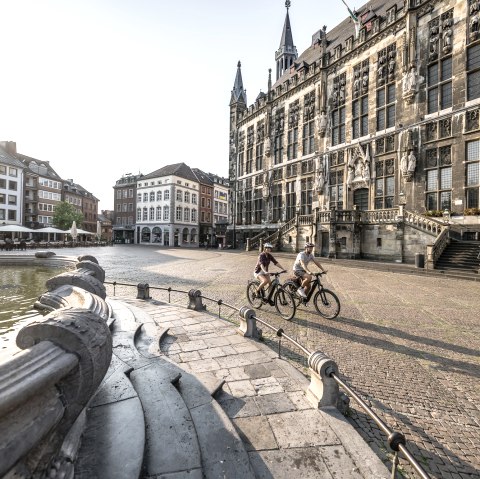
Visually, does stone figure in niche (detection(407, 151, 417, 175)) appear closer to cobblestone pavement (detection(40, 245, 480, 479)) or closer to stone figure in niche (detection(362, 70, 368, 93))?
stone figure in niche (detection(362, 70, 368, 93))

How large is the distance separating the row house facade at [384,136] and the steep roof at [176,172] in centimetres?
2818

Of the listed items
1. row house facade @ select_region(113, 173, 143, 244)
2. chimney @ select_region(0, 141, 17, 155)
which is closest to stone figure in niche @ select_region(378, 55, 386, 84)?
row house facade @ select_region(113, 173, 143, 244)

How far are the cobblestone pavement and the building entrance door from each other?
1401 centimetres

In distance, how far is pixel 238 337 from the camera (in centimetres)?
526

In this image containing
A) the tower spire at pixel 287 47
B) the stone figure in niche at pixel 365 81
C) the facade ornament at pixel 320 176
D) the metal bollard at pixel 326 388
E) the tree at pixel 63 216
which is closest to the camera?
the metal bollard at pixel 326 388

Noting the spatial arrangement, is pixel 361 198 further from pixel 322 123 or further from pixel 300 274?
pixel 300 274

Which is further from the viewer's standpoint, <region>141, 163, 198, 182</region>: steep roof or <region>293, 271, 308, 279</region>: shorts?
<region>141, 163, 198, 182</region>: steep roof

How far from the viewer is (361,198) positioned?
23.3m

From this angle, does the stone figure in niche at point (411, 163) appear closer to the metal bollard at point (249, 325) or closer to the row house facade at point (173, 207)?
the metal bollard at point (249, 325)

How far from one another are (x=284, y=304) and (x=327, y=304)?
3.35 feet

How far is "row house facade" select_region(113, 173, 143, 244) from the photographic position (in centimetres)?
6151

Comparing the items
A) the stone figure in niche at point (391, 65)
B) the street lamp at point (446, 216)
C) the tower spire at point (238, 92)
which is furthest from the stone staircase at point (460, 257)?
the tower spire at point (238, 92)

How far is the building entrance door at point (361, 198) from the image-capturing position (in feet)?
75.5

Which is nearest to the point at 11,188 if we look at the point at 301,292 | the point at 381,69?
the point at 381,69
